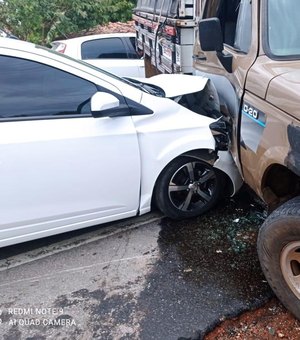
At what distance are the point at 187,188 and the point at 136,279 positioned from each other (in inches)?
39.7

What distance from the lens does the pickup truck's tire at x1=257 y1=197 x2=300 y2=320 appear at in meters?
2.31

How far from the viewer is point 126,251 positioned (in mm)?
3395

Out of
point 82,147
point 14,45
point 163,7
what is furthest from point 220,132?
point 163,7

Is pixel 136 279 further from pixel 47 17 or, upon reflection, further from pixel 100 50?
pixel 47 17

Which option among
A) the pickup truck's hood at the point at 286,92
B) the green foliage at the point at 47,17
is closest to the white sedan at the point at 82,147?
the pickup truck's hood at the point at 286,92

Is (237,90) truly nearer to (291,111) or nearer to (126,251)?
(291,111)

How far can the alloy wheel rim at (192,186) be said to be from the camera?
3619 millimetres

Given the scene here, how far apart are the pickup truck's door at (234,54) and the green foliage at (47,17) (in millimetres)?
10346

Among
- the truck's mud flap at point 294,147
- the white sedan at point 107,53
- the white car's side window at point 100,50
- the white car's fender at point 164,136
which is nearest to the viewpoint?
the truck's mud flap at point 294,147

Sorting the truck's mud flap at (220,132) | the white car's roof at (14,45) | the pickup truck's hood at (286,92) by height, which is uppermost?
the white car's roof at (14,45)

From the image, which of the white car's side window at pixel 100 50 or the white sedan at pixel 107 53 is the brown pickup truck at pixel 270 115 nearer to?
the white sedan at pixel 107 53

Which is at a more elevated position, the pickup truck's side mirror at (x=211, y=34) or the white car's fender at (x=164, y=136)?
the pickup truck's side mirror at (x=211, y=34)

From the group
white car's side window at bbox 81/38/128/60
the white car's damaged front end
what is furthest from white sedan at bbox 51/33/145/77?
the white car's damaged front end

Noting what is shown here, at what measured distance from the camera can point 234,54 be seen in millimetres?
3172
